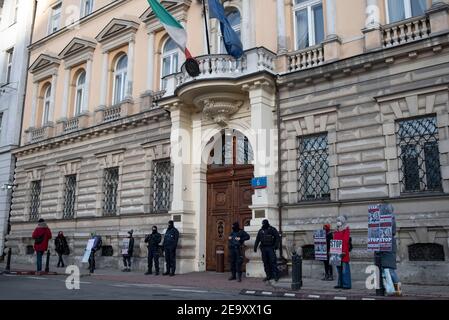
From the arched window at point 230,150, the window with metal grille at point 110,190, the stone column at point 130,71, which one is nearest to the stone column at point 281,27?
the arched window at point 230,150

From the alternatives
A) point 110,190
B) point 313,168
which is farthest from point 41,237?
point 313,168

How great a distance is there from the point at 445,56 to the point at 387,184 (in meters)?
3.93

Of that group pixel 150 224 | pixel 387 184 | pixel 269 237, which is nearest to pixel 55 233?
pixel 150 224

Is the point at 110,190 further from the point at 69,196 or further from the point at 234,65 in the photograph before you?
the point at 234,65

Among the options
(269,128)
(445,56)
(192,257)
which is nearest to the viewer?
(445,56)

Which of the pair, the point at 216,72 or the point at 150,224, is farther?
the point at 150,224

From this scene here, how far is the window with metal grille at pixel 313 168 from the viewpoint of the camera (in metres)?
15.1

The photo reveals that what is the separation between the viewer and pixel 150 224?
64.1 ft

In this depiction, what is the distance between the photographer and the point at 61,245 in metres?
21.9

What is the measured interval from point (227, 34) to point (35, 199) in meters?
16.5

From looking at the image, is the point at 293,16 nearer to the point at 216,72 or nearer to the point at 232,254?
the point at 216,72

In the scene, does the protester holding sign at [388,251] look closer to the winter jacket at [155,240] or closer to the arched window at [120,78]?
the winter jacket at [155,240]

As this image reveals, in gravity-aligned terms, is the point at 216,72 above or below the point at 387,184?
above
